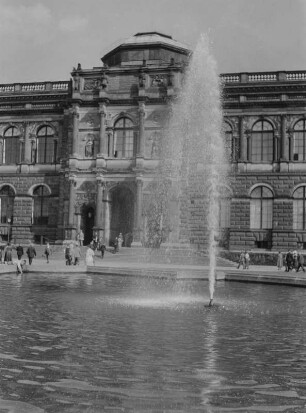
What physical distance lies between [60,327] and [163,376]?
167 inches

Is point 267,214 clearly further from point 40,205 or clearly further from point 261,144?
point 40,205

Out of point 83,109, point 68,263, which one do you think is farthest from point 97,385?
point 83,109

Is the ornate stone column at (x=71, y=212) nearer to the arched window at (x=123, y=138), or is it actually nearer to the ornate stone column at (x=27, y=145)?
the arched window at (x=123, y=138)

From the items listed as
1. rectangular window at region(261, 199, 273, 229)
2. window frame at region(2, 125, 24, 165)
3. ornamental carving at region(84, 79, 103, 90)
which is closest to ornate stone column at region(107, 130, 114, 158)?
ornamental carving at region(84, 79, 103, 90)

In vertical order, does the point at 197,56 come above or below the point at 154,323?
above

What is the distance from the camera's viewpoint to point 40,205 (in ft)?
168

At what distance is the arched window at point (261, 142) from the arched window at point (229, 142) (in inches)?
59.8

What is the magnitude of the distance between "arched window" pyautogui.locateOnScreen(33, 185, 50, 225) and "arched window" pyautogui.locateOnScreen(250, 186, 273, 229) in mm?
18516

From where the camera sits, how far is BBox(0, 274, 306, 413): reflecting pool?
21.0ft

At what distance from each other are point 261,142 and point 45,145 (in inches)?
774

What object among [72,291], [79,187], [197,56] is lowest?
[72,291]

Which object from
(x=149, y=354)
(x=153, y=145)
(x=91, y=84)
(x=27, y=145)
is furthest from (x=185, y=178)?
(x=149, y=354)

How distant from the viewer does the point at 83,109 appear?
4947 centimetres

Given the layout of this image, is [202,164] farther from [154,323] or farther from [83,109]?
[154,323]
